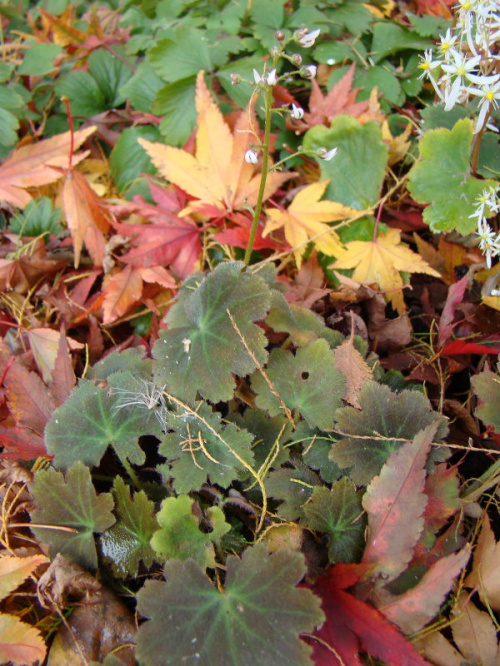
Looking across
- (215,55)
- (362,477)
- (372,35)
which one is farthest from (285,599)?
(372,35)

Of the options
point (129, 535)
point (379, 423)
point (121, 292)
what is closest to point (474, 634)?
point (379, 423)

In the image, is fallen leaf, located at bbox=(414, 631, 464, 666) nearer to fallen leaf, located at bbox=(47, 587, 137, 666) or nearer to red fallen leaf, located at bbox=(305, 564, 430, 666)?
red fallen leaf, located at bbox=(305, 564, 430, 666)

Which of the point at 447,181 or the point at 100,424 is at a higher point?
the point at 447,181

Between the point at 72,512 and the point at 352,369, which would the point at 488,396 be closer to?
the point at 352,369

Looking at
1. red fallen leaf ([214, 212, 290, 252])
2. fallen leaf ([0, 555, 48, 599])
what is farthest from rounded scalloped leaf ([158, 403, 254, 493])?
red fallen leaf ([214, 212, 290, 252])

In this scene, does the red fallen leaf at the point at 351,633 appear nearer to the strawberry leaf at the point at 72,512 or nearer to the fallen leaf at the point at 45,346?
the strawberry leaf at the point at 72,512

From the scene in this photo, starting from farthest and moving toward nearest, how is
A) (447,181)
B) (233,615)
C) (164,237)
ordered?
(164,237), (447,181), (233,615)
